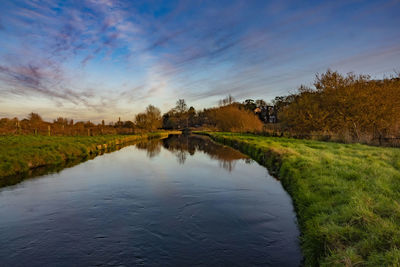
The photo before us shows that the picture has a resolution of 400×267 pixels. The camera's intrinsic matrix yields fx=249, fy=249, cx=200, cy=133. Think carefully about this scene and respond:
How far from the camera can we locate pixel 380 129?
834 inches

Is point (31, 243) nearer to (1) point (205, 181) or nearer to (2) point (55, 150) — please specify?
(1) point (205, 181)

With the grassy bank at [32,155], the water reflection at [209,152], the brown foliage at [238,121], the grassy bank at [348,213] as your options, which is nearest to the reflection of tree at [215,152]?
the water reflection at [209,152]

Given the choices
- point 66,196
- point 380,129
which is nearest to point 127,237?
point 66,196

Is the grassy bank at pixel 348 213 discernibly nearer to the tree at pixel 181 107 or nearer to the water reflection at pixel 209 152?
the water reflection at pixel 209 152

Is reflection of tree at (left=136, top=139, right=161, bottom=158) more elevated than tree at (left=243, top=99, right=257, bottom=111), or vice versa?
tree at (left=243, top=99, right=257, bottom=111)

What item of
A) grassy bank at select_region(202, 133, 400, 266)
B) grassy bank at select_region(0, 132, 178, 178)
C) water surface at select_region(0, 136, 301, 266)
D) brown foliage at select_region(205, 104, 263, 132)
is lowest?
water surface at select_region(0, 136, 301, 266)

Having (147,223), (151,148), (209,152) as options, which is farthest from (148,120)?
(147,223)

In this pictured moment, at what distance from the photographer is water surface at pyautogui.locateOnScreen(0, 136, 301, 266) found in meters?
4.64

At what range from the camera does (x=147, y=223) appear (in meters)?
6.14

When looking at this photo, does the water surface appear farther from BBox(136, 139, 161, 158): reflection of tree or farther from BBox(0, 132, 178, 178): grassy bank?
BBox(136, 139, 161, 158): reflection of tree

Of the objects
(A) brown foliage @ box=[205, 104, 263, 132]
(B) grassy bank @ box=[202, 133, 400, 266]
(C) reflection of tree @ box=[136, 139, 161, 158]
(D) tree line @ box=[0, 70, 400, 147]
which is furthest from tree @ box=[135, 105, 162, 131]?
(B) grassy bank @ box=[202, 133, 400, 266]

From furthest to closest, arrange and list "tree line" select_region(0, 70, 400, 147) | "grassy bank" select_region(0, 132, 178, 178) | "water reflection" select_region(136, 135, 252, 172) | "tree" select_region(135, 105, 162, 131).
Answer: "tree" select_region(135, 105, 162, 131) < "tree line" select_region(0, 70, 400, 147) < "water reflection" select_region(136, 135, 252, 172) < "grassy bank" select_region(0, 132, 178, 178)

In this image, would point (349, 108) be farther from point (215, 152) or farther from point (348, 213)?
point (348, 213)

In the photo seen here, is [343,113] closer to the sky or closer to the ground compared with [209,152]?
closer to the sky
